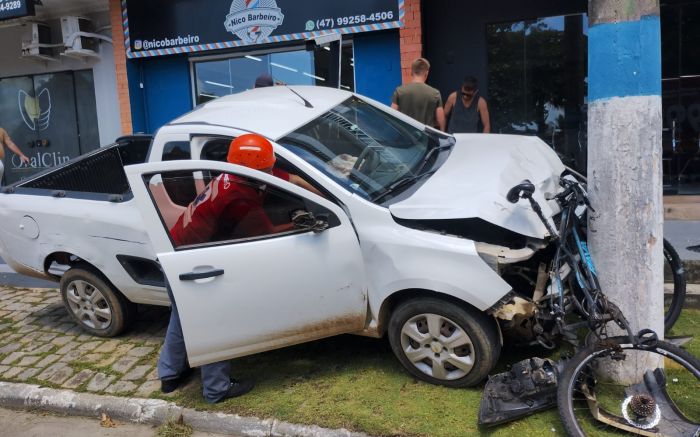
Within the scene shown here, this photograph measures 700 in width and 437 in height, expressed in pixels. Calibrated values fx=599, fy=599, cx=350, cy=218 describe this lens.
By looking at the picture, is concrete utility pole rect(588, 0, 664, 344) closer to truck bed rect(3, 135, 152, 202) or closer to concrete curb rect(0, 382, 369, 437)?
concrete curb rect(0, 382, 369, 437)

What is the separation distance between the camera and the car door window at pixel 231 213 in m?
3.79

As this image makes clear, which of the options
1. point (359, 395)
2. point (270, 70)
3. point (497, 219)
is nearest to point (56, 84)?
point (270, 70)

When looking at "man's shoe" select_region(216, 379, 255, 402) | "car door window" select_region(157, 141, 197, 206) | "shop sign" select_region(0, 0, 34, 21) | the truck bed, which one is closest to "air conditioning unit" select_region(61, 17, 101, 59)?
"shop sign" select_region(0, 0, 34, 21)

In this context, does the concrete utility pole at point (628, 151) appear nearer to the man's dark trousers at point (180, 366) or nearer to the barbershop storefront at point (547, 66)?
the man's dark trousers at point (180, 366)

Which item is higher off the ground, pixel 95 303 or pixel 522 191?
pixel 522 191

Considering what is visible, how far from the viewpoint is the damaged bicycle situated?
10.1 feet

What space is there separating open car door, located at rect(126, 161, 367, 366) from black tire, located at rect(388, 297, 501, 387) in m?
0.29

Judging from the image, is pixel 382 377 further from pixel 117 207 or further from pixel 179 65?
pixel 179 65

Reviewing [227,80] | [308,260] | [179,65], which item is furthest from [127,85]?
[308,260]

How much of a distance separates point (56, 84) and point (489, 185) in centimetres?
1043

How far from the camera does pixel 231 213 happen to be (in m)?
3.82

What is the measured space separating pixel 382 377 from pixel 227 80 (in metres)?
7.41

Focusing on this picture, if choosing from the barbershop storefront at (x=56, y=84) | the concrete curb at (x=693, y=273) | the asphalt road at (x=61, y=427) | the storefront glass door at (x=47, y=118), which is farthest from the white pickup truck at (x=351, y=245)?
the storefront glass door at (x=47, y=118)

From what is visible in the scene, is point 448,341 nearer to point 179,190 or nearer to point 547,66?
point 179,190
